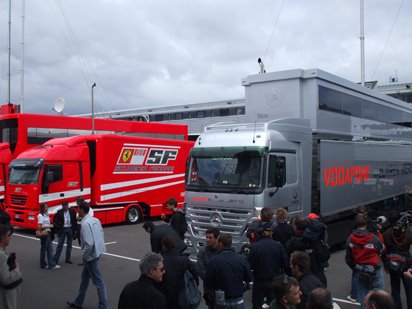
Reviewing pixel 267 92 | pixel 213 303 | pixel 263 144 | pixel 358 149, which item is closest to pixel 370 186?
pixel 358 149

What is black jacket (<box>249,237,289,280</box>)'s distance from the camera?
18.8 feet

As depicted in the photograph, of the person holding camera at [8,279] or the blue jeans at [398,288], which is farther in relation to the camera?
the blue jeans at [398,288]

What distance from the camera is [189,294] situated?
4980 millimetres

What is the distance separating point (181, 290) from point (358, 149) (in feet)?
31.1

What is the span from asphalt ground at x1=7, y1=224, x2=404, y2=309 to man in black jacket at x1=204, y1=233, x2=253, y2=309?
8.29ft

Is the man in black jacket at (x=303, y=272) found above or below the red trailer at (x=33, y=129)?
below

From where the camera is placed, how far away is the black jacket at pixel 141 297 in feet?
12.0

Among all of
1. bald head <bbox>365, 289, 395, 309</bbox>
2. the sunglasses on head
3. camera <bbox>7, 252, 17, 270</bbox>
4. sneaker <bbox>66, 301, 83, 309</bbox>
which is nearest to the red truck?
sneaker <bbox>66, 301, 83, 309</bbox>

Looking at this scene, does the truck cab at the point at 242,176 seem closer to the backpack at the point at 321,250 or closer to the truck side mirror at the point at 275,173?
the truck side mirror at the point at 275,173

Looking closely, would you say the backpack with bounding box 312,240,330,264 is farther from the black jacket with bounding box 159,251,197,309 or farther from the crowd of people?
the black jacket with bounding box 159,251,197,309

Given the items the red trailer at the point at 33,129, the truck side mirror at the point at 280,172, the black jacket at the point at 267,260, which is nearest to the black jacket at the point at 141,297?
the black jacket at the point at 267,260

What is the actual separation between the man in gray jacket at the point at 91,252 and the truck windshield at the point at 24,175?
939cm

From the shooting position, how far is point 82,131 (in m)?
20.7

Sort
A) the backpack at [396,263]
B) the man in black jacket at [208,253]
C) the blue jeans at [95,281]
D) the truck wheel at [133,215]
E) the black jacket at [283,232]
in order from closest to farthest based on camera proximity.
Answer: the man in black jacket at [208,253] → the backpack at [396,263] → the blue jeans at [95,281] → the black jacket at [283,232] → the truck wheel at [133,215]
